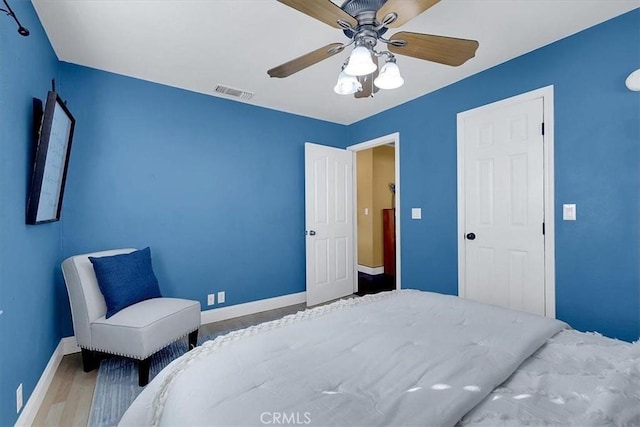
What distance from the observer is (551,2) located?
1.88 m

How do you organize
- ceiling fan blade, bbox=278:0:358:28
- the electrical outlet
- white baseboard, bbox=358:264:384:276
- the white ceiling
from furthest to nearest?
white baseboard, bbox=358:264:384:276, the white ceiling, the electrical outlet, ceiling fan blade, bbox=278:0:358:28

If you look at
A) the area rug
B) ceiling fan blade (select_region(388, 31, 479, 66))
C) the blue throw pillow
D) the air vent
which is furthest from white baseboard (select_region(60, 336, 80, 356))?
ceiling fan blade (select_region(388, 31, 479, 66))

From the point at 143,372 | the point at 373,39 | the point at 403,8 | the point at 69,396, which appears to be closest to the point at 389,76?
the point at 373,39

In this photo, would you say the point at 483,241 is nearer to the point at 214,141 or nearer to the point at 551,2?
the point at 551,2

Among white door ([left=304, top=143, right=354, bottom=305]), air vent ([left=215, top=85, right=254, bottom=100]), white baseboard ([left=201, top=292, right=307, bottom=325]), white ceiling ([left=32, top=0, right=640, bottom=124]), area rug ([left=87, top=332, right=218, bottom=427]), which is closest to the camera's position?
area rug ([left=87, top=332, right=218, bottom=427])

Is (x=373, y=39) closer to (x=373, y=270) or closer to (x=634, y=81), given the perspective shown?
(x=634, y=81)

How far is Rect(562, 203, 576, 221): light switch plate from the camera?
2232 mm

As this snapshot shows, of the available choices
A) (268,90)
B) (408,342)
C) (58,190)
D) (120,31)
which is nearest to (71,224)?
(58,190)

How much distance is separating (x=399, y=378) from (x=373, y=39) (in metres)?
1.55

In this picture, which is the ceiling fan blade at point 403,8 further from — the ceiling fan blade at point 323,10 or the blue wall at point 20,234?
the blue wall at point 20,234

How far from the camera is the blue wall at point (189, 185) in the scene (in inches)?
105

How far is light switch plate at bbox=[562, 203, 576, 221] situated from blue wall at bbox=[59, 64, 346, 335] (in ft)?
8.79

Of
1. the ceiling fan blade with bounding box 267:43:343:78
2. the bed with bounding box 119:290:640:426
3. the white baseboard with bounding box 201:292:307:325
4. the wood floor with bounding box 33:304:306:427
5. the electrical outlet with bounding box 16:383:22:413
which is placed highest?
the ceiling fan blade with bounding box 267:43:343:78

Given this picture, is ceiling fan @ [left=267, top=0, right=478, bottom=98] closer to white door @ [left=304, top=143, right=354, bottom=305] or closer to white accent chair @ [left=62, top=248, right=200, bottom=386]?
white accent chair @ [left=62, top=248, right=200, bottom=386]
